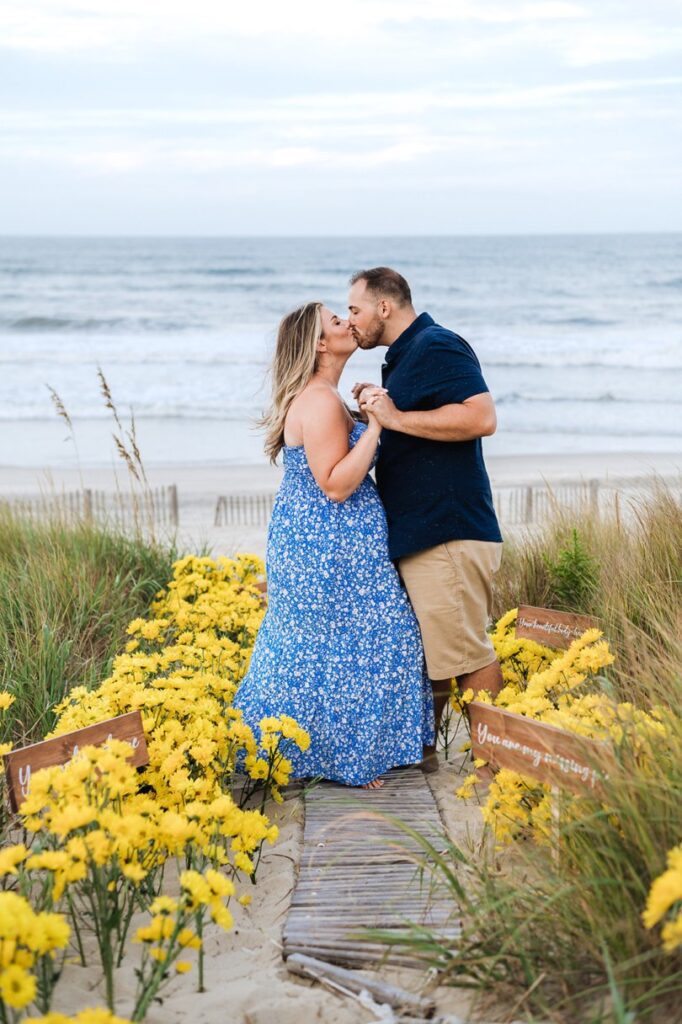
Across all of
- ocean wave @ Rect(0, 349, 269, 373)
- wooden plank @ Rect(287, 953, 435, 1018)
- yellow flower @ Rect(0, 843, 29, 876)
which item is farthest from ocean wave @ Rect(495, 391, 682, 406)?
yellow flower @ Rect(0, 843, 29, 876)

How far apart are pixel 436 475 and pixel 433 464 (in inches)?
2.0

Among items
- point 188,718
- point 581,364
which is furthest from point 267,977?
point 581,364

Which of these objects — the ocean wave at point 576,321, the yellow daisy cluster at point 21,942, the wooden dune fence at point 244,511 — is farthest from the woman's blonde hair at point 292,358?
the ocean wave at point 576,321

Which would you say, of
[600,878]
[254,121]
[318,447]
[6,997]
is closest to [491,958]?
[600,878]

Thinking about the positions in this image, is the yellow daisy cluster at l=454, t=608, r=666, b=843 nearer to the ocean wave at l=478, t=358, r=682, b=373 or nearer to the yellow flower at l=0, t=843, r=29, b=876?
the yellow flower at l=0, t=843, r=29, b=876

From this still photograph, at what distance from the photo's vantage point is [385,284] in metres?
4.57

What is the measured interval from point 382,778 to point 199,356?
28646mm

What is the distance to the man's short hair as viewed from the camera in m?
4.56

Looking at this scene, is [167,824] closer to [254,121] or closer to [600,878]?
[600,878]

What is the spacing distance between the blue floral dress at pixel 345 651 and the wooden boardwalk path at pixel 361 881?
184mm

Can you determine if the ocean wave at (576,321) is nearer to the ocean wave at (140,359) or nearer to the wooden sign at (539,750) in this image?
the ocean wave at (140,359)

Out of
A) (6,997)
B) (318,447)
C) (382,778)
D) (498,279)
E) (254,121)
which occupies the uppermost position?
(254,121)

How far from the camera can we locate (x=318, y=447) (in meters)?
4.43

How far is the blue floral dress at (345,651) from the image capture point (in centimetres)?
451
